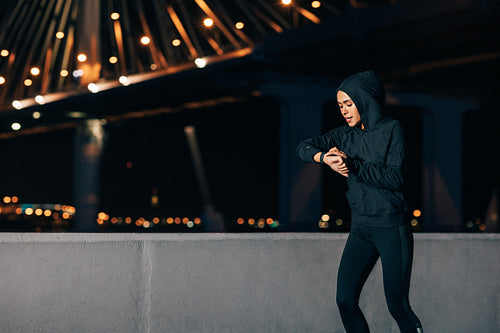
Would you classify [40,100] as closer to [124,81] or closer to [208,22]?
[124,81]

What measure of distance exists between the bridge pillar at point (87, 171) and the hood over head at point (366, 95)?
3410cm

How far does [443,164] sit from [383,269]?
3026cm

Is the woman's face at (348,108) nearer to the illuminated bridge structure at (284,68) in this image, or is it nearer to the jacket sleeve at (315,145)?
the jacket sleeve at (315,145)

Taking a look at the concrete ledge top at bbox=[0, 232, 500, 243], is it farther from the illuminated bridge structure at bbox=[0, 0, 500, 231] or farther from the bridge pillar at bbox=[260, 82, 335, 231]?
the bridge pillar at bbox=[260, 82, 335, 231]

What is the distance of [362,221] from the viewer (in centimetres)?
423

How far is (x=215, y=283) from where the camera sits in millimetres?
5121

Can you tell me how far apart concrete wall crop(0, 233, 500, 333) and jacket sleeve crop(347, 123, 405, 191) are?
4.44 ft

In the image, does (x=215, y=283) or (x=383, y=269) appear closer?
(x=383, y=269)

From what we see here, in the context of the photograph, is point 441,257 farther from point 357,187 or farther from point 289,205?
point 289,205

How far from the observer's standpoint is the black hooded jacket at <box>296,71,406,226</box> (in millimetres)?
4129

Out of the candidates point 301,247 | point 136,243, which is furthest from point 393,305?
point 136,243

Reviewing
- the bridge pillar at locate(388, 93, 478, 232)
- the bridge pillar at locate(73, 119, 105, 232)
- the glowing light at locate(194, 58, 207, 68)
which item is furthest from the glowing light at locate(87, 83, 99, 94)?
the bridge pillar at locate(388, 93, 478, 232)

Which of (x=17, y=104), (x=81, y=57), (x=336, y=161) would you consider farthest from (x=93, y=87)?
(x=336, y=161)

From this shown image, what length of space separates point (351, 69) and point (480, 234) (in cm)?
2193
